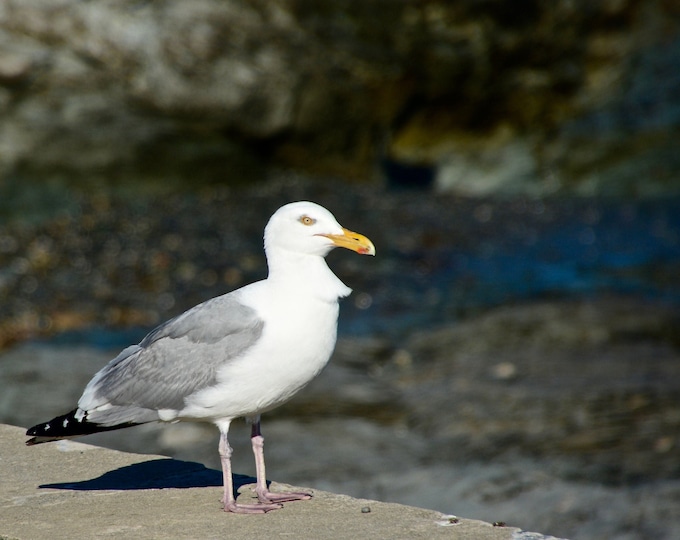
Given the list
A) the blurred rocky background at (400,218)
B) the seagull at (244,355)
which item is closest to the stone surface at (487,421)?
the blurred rocky background at (400,218)

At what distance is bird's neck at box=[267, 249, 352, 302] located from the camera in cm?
475

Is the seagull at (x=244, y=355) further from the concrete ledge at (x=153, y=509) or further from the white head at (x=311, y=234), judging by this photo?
the concrete ledge at (x=153, y=509)

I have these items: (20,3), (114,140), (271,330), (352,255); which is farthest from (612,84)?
(271,330)

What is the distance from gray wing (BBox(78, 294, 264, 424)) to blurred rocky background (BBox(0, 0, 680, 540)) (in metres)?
3.15

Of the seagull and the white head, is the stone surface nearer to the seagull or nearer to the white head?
the seagull

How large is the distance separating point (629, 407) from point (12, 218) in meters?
8.72

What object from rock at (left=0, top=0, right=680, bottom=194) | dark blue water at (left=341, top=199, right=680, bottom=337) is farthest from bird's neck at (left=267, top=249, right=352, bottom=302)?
rock at (left=0, top=0, right=680, bottom=194)

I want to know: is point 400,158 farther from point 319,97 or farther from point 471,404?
point 471,404

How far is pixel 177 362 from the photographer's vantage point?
4.83 metres

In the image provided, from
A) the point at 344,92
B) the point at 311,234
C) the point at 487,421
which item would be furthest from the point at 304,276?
the point at 344,92

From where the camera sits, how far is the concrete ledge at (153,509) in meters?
4.46

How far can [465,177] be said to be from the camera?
1672cm

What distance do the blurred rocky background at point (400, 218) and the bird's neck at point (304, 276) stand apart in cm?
304

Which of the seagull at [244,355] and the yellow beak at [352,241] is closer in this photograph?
the seagull at [244,355]
